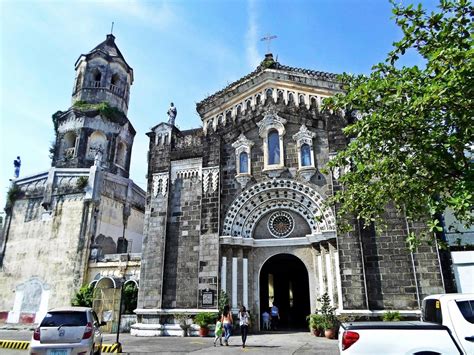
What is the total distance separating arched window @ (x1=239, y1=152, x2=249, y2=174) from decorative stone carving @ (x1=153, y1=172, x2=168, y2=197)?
375 cm

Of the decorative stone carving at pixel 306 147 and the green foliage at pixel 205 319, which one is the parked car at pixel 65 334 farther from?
the decorative stone carving at pixel 306 147

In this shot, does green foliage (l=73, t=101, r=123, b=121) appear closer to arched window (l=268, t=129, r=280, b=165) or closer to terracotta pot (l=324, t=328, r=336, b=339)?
arched window (l=268, t=129, r=280, b=165)

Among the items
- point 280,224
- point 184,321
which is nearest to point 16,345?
point 184,321

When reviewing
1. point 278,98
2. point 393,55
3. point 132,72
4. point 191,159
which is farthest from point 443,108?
point 132,72

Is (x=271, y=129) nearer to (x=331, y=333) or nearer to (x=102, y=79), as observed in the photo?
(x=331, y=333)

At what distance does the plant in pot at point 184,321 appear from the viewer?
51.0ft

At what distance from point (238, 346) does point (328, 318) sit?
385cm

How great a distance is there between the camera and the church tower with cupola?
26.2m

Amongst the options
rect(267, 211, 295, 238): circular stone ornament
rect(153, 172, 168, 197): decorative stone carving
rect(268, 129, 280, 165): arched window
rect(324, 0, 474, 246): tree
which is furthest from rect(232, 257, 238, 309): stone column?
rect(324, 0, 474, 246): tree

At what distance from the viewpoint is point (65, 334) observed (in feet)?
28.1

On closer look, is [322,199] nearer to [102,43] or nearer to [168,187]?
[168,187]

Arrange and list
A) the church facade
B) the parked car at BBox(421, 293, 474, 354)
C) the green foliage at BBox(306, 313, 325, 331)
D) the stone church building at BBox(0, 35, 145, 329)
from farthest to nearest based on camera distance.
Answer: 1. the stone church building at BBox(0, 35, 145, 329)
2. the church facade
3. the green foliage at BBox(306, 313, 325, 331)
4. the parked car at BBox(421, 293, 474, 354)

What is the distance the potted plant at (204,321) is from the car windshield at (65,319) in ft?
22.3

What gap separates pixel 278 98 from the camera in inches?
714
